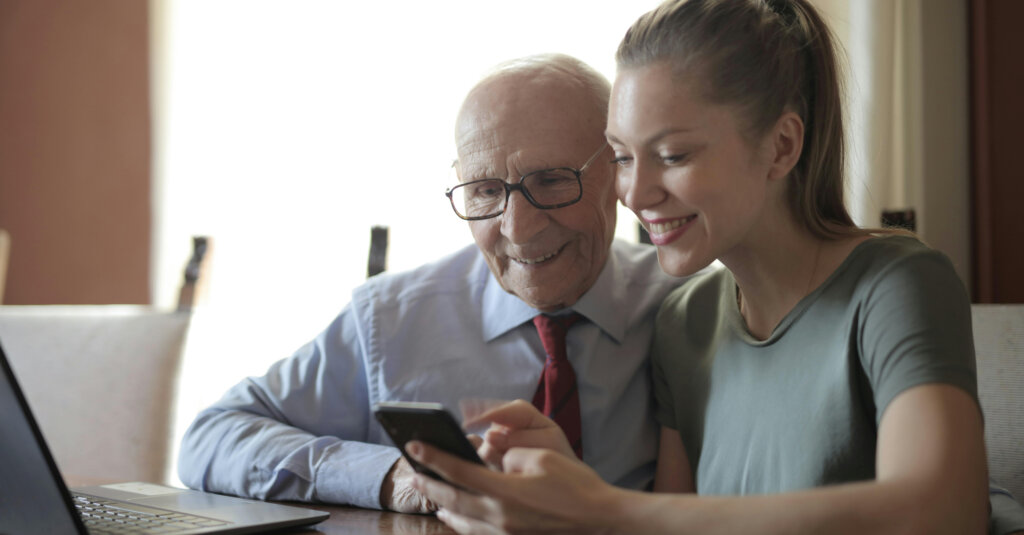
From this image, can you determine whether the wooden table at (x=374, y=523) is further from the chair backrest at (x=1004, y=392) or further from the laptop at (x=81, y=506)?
the chair backrest at (x=1004, y=392)

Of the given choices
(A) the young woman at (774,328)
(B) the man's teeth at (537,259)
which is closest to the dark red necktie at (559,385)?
(B) the man's teeth at (537,259)

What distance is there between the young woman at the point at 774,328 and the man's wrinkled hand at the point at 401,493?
0.62ft

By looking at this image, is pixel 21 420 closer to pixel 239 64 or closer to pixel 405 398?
pixel 405 398

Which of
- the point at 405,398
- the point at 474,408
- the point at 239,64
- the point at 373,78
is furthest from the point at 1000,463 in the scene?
the point at 239,64

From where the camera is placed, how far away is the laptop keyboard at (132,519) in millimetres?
986

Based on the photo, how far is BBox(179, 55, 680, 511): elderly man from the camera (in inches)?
54.4

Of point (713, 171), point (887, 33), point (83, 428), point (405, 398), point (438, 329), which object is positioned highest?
point (887, 33)

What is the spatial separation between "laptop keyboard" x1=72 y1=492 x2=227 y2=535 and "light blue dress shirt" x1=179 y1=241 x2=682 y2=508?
223 mm

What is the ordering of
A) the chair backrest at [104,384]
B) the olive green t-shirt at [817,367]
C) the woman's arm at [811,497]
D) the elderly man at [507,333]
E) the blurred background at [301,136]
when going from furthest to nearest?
the blurred background at [301,136]
the chair backrest at [104,384]
the elderly man at [507,333]
the olive green t-shirt at [817,367]
the woman's arm at [811,497]

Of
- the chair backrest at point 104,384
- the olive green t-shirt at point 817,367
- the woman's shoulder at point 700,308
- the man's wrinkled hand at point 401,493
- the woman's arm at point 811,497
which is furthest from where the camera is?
the chair backrest at point 104,384

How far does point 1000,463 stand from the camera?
4.20 feet

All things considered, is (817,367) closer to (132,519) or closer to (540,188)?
(540,188)

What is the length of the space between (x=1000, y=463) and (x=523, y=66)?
0.95m

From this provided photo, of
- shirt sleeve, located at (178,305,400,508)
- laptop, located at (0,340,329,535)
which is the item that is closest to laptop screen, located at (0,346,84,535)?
laptop, located at (0,340,329,535)
